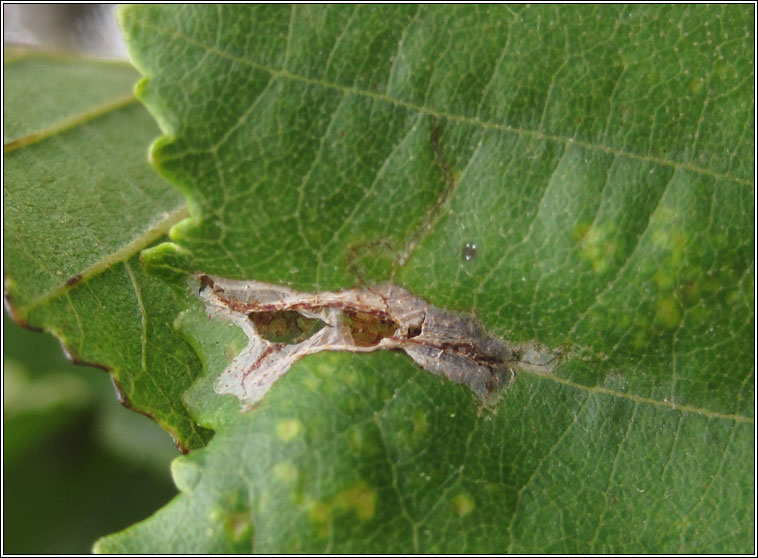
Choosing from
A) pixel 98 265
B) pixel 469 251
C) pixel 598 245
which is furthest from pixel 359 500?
pixel 98 265

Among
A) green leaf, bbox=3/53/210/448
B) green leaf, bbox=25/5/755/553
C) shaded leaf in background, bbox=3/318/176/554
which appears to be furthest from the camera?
shaded leaf in background, bbox=3/318/176/554

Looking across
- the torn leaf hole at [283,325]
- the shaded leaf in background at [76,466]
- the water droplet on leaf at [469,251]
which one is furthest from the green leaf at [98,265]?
the shaded leaf in background at [76,466]

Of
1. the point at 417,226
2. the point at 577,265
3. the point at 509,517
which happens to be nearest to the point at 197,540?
the point at 509,517

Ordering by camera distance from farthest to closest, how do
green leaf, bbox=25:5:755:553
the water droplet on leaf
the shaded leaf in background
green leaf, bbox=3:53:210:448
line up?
the shaded leaf in background < green leaf, bbox=3:53:210:448 < the water droplet on leaf < green leaf, bbox=25:5:755:553

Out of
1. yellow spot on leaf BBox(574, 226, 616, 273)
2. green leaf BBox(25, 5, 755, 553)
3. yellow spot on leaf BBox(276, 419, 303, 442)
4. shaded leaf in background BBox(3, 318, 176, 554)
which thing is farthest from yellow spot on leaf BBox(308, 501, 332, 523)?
shaded leaf in background BBox(3, 318, 176, 554)

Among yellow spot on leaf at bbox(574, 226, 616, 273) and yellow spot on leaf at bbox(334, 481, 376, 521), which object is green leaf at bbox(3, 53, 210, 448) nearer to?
yellow spot on leaf at bbox(334, 481, 376, 521)

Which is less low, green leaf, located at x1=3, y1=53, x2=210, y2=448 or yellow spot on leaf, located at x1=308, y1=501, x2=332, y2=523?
green leaf, located at x1=3, y1=53, x2=210, y2=448

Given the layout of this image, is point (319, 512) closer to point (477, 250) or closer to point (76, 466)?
point (477, 250)
